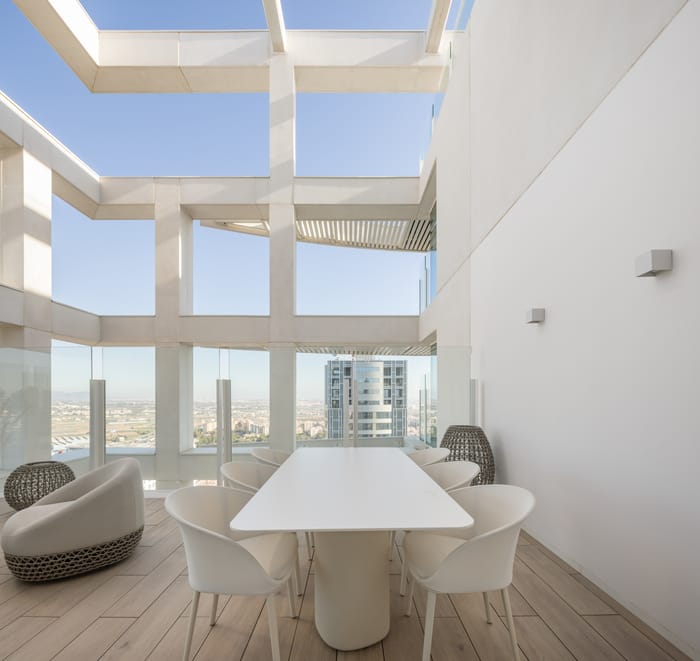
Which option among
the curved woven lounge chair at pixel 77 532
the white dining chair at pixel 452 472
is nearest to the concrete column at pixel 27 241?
the curved woven lounge chair at pixel 77 532

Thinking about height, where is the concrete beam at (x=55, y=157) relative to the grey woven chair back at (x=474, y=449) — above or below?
above

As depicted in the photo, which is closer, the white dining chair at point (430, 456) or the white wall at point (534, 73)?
the white wall at point (534, 73)

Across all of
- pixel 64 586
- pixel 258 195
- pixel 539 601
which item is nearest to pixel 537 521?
pixel 539 601

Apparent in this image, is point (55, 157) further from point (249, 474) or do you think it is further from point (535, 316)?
point (535, 316)

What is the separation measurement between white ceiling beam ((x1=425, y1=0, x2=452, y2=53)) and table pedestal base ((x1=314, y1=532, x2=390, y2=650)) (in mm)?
7828

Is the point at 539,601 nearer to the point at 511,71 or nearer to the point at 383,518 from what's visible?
the point at 383,518

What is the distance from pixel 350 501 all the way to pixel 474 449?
97.0 inches

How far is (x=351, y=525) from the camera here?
6.13 ft

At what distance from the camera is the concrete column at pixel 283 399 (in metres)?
6.35

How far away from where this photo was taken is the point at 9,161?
7.57 meters

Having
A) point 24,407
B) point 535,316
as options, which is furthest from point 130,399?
point 535,316

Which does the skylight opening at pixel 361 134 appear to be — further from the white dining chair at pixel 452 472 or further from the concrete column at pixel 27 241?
the white dining chair at pixel 452 472

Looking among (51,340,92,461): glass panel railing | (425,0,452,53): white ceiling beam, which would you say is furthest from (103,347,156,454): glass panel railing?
(425,0,452,53): white ceiling beam

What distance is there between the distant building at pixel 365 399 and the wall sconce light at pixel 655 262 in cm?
422
